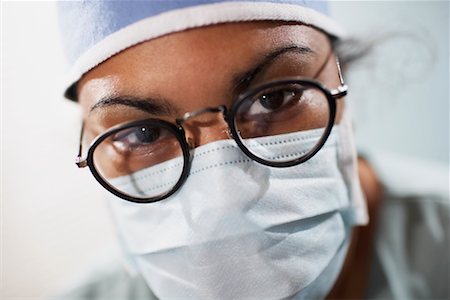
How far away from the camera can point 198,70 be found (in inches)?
23.7

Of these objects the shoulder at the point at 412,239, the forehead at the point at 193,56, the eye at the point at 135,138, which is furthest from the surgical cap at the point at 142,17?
the shoulder at the point at 412,239

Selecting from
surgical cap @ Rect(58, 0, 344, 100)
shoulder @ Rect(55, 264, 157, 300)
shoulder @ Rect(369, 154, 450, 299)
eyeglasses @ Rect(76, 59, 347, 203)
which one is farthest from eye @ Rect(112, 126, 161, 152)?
shoulder @ Rect(369, 154, 450, 299)

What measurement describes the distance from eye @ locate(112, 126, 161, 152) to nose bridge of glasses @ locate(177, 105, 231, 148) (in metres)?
0.07

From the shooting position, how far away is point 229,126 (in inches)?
24.5

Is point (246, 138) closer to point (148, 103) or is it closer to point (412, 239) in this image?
point (148, 103)

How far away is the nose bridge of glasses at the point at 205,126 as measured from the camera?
63 centimetres

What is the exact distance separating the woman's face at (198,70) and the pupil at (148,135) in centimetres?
4

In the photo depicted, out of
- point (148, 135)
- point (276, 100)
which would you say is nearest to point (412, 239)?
point (276, 100)

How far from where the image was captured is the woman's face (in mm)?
604

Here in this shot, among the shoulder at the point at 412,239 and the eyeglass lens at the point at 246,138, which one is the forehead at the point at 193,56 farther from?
the shoulder at the point at 412,239

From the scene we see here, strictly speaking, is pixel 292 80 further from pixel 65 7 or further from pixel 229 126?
pixel 65 7

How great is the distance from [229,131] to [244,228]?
0.44ft

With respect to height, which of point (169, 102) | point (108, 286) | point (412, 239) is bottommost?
point (108, 286)

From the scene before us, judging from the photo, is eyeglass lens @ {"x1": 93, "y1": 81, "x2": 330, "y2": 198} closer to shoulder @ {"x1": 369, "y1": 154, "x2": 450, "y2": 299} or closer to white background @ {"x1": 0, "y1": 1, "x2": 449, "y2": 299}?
white background @ {"x1": 0, "y1": 1, "x2": 449, "y2": 299}
